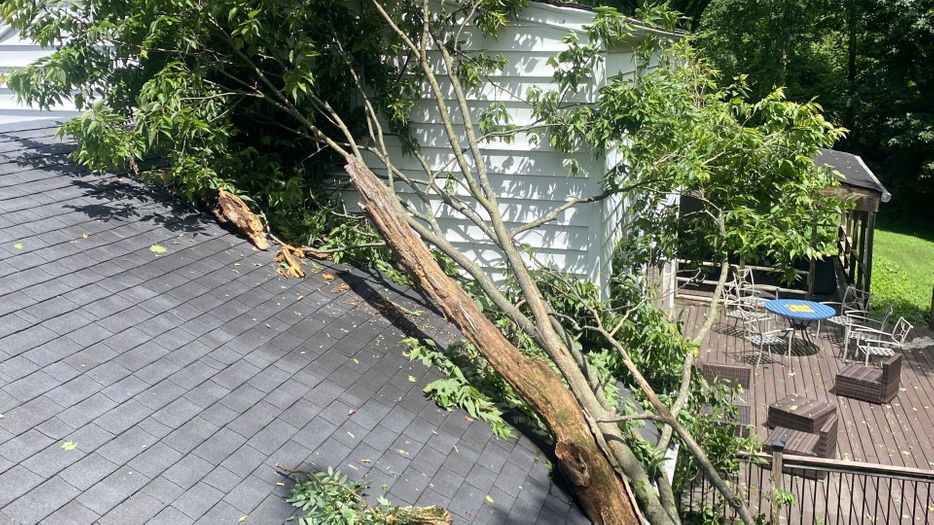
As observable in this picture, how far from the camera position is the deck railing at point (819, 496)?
7.28 m

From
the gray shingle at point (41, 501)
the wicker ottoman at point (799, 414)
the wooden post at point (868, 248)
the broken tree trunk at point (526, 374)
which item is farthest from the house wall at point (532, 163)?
the wooden post at point (868, 248)

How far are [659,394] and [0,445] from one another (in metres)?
5.68

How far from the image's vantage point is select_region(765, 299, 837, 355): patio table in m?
14.1

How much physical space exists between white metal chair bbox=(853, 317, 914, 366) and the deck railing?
4.30 metres

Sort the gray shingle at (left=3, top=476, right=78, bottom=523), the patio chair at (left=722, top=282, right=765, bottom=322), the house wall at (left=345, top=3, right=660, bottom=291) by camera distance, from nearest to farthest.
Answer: the gray shingle at (left=3, top=476, right=78, bottom=523), the house wall at (left=345, top=3, right=660, bottom=291), the patio chair at (left=722, top=282, right=765, bottom=322)

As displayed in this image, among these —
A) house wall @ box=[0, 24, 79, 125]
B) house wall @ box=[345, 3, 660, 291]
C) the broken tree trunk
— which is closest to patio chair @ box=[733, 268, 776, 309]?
house wall @ box=[345, 3, 660, 291]

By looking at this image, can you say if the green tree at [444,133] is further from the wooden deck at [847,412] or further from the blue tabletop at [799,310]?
the blue tabletop at [799,310]

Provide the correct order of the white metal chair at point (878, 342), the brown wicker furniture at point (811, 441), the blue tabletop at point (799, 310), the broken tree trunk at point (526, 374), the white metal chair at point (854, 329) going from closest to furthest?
the broken tree trunk at point (526, 374) → the brown wicker furniture at point (811, 441) → the white metal chair at point (878, 342) → the white metal chair at point (854, 329) → the blue tabletop at point (799, 310)

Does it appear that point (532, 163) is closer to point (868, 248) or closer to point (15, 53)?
point (15, 53)

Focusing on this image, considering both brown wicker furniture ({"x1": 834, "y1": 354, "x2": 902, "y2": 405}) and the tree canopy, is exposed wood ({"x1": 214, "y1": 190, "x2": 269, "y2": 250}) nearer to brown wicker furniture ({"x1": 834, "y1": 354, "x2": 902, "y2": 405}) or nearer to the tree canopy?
brown wicker furniture ({"x1": 834, "y1": 354, "x2": 902, "y2": 405})

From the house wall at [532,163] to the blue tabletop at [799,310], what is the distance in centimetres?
724

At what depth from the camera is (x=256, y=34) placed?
6734mm

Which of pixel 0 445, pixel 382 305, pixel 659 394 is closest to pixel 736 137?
pixel 659 394

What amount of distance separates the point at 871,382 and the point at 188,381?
34.5ft
